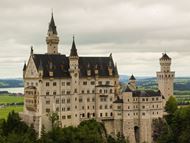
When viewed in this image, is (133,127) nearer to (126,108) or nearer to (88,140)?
(126,108)

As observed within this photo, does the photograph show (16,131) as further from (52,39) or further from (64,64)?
(52,39)

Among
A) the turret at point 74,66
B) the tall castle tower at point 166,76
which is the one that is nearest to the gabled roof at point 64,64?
the turret at point 74,66

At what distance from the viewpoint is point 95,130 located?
346ft

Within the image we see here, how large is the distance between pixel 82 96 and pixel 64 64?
8.90m

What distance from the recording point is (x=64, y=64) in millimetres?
111875

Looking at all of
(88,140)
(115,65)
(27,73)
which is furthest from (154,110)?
(27,73)

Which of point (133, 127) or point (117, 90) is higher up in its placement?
point (117, 90)

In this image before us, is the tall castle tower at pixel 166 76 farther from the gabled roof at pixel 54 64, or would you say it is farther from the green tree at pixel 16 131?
the green tree at pixel 16 131

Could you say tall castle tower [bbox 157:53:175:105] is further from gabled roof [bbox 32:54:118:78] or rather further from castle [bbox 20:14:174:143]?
gabled roof [bbox 32:54:118:78]

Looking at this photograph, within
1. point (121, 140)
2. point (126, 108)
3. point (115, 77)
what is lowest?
point (121, 140)

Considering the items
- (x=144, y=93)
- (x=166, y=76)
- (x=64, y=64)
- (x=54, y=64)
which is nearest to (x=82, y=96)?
(x=64, y=64)

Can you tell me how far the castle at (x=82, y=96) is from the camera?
355 ft

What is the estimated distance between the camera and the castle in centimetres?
10819

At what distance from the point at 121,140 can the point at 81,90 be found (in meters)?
15.4
